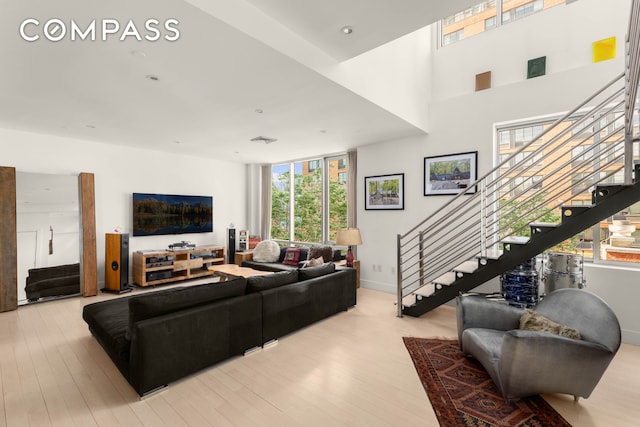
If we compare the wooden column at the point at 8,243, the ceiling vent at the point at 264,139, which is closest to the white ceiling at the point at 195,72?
the ceiling vent at the point at 264,139

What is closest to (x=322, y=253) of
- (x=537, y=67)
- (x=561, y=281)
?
(x=561, y=281)

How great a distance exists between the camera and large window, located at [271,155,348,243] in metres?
6.48

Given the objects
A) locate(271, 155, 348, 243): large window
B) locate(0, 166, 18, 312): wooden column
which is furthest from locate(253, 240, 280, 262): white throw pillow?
locate(0, 166, 18, 312): wooden column

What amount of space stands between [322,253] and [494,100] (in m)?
3.65

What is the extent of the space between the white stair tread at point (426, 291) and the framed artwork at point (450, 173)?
4.74ft

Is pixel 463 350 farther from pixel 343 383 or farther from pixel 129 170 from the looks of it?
pixel 129 170

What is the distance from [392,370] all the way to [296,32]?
3.00 meters

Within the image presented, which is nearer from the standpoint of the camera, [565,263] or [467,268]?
[565,263]

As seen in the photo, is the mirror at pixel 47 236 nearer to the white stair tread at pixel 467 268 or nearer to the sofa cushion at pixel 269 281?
the sofa cushion at pixel 269 281

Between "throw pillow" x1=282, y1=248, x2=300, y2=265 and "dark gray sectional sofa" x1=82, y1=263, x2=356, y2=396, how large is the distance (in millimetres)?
2372

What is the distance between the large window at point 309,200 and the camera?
648cm

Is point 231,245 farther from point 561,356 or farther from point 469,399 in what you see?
point 561,356

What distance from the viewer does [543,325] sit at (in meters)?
2.42

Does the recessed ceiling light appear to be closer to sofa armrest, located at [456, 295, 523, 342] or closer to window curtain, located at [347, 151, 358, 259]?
sofa armrest, located at [456, 295, 523, 342]
